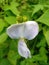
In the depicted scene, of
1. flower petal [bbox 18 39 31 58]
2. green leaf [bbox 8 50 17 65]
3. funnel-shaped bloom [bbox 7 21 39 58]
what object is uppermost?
funnel-shaped bloom [bbox 7 21 39 58]

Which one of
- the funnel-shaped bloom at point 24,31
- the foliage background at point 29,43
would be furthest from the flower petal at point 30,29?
the foliage background at point 29,43

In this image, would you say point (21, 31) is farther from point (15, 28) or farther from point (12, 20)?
point (12, 20)

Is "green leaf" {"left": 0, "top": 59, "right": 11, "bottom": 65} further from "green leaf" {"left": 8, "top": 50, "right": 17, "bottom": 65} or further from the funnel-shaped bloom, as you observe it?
the funnel-shaped bloom

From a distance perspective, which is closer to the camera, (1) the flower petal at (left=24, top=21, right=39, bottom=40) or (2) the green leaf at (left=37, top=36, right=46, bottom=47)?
(1) the flower petal at (left=24, top=21, right=39, bottom=40)

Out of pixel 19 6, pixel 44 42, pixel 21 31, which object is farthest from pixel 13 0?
pixel 21 31

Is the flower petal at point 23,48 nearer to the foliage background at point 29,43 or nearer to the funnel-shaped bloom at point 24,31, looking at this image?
the funnel-shaped bloom at point 24,31

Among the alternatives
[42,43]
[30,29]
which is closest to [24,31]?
[30,29]

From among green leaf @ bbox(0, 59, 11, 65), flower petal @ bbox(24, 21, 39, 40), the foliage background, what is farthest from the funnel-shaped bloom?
green leaf @ bbox(0, 59, 11, 65)

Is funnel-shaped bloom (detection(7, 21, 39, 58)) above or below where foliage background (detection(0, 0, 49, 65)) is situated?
above
